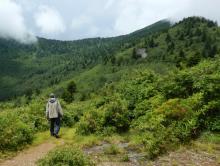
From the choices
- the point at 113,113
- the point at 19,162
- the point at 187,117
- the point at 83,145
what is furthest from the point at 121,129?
the point at 19,162

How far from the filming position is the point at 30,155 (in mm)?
18547

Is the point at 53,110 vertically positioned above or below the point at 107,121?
above

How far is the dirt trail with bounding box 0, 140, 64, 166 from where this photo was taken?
664 inches

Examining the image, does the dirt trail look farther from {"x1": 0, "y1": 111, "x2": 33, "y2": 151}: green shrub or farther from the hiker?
the hiker

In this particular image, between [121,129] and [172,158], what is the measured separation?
7926 mm

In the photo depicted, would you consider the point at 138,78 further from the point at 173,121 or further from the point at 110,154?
the point at 110,154

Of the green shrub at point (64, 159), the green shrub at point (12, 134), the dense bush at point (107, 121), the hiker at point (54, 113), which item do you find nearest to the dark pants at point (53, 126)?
the hiker at point (54, 113)

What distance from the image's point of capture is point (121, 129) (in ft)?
74.6

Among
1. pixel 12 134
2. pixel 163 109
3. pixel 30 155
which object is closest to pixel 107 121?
pixel 163 109

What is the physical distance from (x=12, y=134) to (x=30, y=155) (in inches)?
89.3

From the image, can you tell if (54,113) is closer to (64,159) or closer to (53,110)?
(53,110)

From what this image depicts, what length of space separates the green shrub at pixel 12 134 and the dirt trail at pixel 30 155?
2.31 feet

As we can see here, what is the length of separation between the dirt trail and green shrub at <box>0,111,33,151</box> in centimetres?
70

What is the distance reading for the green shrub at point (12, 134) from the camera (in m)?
19.7
